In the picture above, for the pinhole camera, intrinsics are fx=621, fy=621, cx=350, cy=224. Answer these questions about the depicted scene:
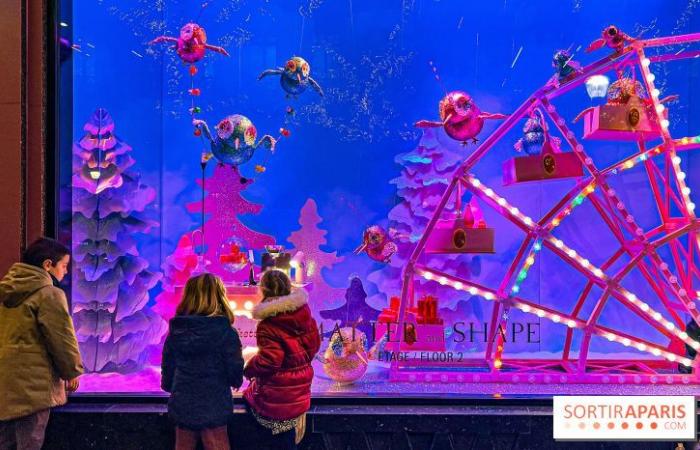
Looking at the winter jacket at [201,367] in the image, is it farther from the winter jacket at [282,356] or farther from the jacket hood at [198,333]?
the winter jacket at [282,356]

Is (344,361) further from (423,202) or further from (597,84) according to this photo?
(597,84)

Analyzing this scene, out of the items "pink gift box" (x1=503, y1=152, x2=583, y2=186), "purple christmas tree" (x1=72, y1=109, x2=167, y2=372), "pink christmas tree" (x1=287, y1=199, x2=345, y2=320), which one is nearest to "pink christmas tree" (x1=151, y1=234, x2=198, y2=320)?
"purple christmas tree" (x1=72, y1=109, x2=167, y2=372)

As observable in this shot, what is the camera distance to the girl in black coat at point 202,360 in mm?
3822

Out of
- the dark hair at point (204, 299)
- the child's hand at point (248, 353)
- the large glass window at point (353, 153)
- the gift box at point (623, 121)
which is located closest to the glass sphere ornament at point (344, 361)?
the child's hand at point (248, 353)

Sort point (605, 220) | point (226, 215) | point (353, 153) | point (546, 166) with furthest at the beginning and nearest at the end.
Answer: point (353, 153) → point (226, 215) → point (605, 220) → point (546, 166)

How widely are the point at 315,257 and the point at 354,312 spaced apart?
679 mm

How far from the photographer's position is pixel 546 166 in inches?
195

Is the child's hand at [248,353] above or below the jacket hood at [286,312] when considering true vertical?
below

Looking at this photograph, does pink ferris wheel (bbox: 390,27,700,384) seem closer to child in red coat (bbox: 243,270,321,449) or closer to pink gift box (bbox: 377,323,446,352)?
pink gift box (bbox: 377,323,446,352)

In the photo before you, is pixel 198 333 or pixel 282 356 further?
pixel 282 356

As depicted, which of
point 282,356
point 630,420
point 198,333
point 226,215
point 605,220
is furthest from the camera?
point 226,215

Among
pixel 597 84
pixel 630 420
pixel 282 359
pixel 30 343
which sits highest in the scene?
pixel 597 84

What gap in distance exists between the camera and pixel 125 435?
4.54 metres

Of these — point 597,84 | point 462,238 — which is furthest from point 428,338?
point 597,84
